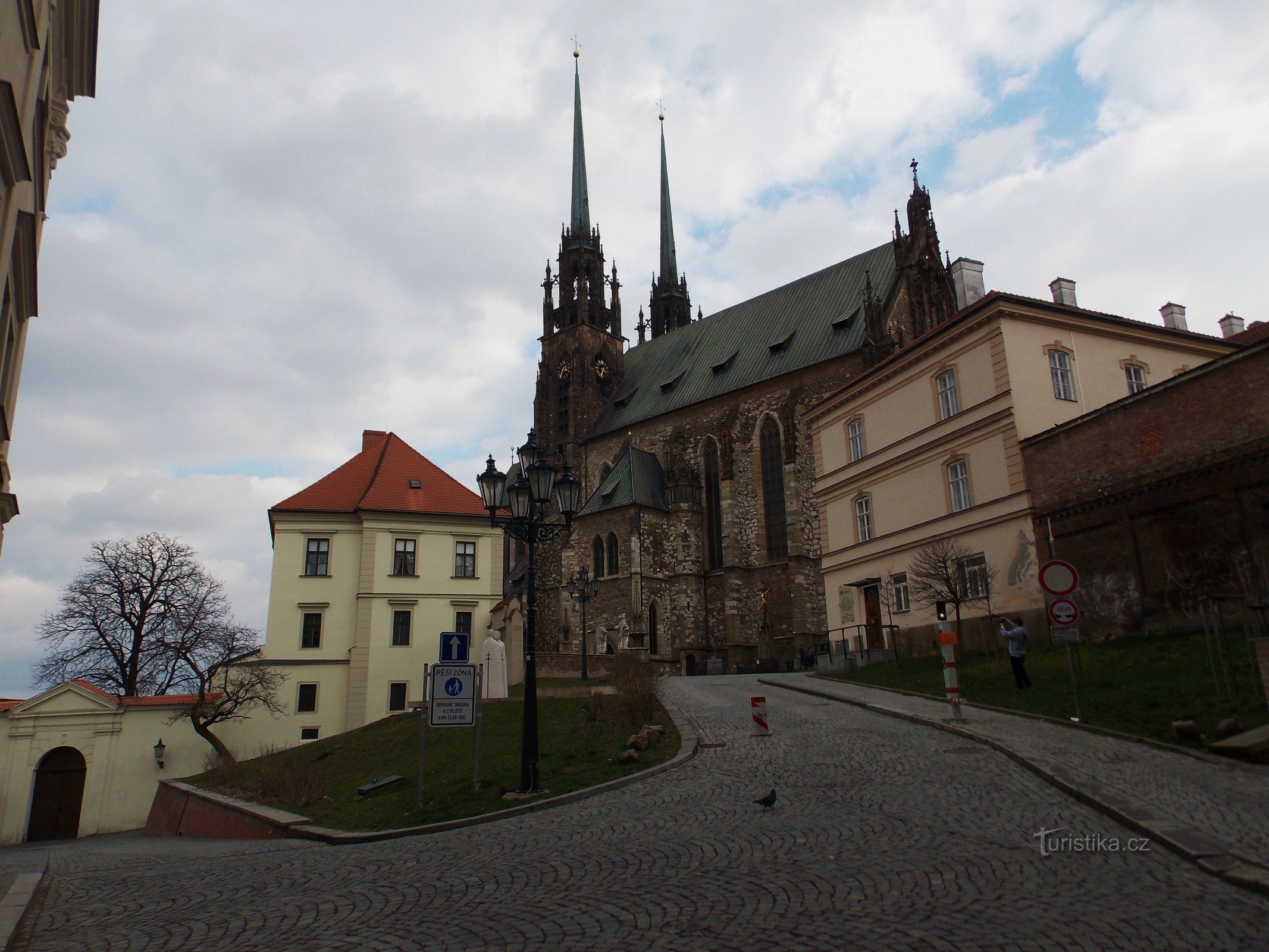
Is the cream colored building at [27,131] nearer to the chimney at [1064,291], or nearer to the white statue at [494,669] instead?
the white statue at [494,669]

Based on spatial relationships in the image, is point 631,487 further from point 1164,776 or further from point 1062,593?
point 1164,776

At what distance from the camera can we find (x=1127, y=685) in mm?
14781

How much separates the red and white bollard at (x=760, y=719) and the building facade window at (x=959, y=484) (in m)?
11.2

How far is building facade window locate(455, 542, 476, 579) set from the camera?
34375 mm

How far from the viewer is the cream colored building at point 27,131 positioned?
826 cm

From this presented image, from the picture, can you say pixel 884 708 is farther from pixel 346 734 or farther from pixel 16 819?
pixel 16 819

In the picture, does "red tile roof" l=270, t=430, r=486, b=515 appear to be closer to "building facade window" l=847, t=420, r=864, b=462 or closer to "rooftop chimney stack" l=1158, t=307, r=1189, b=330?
"building facade window" l=847, t=420, r=864, b=462

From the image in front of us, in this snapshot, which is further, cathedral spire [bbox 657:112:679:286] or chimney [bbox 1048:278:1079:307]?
cathedral spire [bbox 657:112:679:286]

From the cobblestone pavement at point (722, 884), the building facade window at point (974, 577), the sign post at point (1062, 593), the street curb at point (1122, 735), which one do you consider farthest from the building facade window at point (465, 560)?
the sign post at point (1062, 593)

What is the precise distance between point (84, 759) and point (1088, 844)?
29.0 m

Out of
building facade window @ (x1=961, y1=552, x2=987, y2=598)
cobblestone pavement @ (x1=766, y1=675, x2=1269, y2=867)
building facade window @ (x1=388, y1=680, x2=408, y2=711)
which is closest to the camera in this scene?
cobblestone pavement @ (x1=766, y1=675, x2=1269, y2=867)

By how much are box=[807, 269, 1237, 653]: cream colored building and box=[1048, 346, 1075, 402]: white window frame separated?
4 centimetres

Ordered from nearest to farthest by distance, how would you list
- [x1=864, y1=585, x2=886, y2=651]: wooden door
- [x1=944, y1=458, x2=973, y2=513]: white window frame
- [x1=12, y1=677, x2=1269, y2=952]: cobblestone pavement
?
[x1=12, y1=677, x2=1269, y2=952]: cobblestone pavement < [x1=944, y1=458, x2=973, y2=513]: white window frame < [x1=864, y1=585, x2=886, y2=651]: wooden door

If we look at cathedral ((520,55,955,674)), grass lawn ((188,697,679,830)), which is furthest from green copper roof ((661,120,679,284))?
grass lawn ((188,697,679,830))
